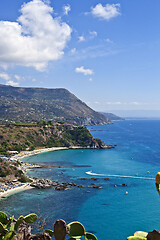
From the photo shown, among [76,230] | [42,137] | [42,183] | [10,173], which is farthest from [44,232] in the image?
[42,137]

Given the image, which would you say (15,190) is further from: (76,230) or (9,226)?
(76,230)

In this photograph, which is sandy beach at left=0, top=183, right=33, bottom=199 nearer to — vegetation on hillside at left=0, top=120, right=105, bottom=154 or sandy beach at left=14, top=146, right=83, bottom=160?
sandy beach at left=14, top=146, right=83, bottom=160

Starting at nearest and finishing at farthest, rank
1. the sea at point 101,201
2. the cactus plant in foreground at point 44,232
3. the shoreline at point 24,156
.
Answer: the cactus plant in foreground at point 44,232 < the sea at point 101,201 < the shoreline at point 24,156

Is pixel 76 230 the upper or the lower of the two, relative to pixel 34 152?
upper

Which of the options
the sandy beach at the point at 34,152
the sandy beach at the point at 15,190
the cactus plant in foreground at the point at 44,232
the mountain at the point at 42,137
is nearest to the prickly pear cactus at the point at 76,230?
the cactus plant in foreground at the point at 44,232

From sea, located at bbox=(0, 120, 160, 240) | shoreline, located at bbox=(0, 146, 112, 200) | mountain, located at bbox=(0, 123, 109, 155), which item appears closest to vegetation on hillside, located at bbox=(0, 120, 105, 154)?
mountain, located at bbox=(0, 123, 109, 155)

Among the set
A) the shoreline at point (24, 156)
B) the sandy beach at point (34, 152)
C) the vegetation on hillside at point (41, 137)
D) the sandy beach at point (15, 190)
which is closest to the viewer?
the sandy beach at point (15, 190)

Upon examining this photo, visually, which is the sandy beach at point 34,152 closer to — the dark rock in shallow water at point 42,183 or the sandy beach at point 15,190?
the dark rock in shallow water at point 42,183

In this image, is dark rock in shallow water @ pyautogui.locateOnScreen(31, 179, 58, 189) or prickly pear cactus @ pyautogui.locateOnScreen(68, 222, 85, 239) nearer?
prickly pear cactus @ pyautogui.locateOnScreen(68, 222, 85, 239)

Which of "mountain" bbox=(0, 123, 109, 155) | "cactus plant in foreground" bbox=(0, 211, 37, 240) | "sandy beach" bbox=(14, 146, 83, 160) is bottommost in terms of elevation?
"sandy beach" bbox=(14, 146, 83, 160)

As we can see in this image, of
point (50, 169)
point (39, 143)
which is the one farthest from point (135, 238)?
point (39, 143)

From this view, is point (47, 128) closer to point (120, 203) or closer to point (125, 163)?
point (125, 163)
